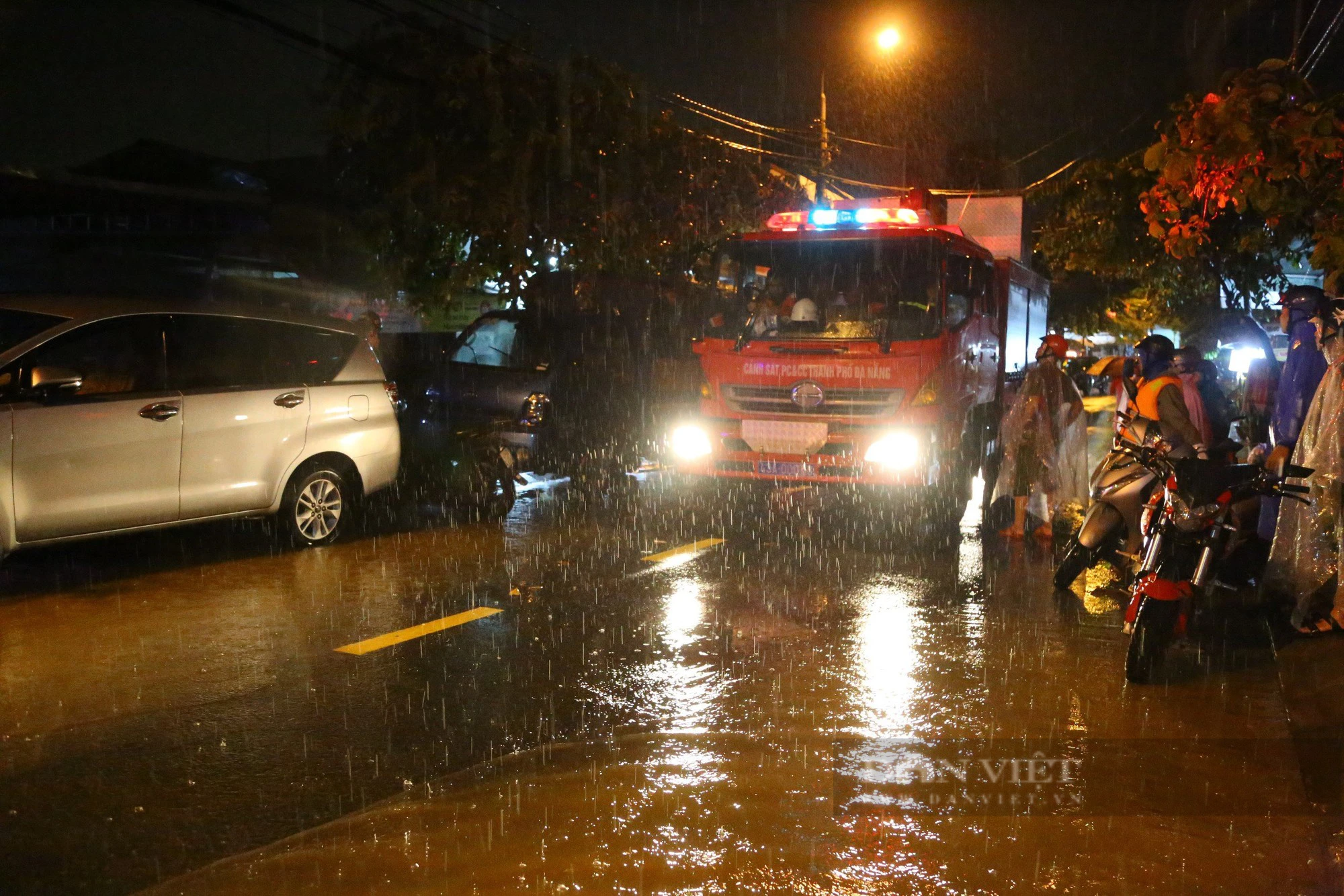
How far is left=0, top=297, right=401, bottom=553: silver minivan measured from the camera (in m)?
7.28

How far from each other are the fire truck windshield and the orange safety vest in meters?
2.84

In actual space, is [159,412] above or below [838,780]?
above

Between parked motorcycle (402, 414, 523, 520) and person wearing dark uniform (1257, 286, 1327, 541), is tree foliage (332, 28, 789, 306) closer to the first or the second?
parked motorcycle (402, 414, 523, 520)

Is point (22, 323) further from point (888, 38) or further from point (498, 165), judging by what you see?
point (888, 38)

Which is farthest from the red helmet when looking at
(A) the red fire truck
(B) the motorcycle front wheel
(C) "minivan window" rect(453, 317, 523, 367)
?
(C) "minivan window" rect(453, 317, 523, 367)

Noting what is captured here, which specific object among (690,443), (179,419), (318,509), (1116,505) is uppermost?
(179,419)

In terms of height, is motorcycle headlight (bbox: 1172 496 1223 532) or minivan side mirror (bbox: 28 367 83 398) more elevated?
minivan side mirror (bbox: 28 367 83 398)

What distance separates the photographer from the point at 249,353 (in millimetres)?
8641

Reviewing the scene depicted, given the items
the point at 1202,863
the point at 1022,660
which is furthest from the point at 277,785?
the point at 1022,660

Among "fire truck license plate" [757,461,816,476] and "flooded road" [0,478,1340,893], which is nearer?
"flooded road" [0,478,1340,893]

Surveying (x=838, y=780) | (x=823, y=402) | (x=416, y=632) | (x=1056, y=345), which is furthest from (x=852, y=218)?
(x=838, y=780)

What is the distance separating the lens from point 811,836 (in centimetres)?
401

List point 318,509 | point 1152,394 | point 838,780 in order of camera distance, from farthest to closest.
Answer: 1. point 318,509
2. point 1152,394
3. point 838,780

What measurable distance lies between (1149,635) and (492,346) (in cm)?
857
